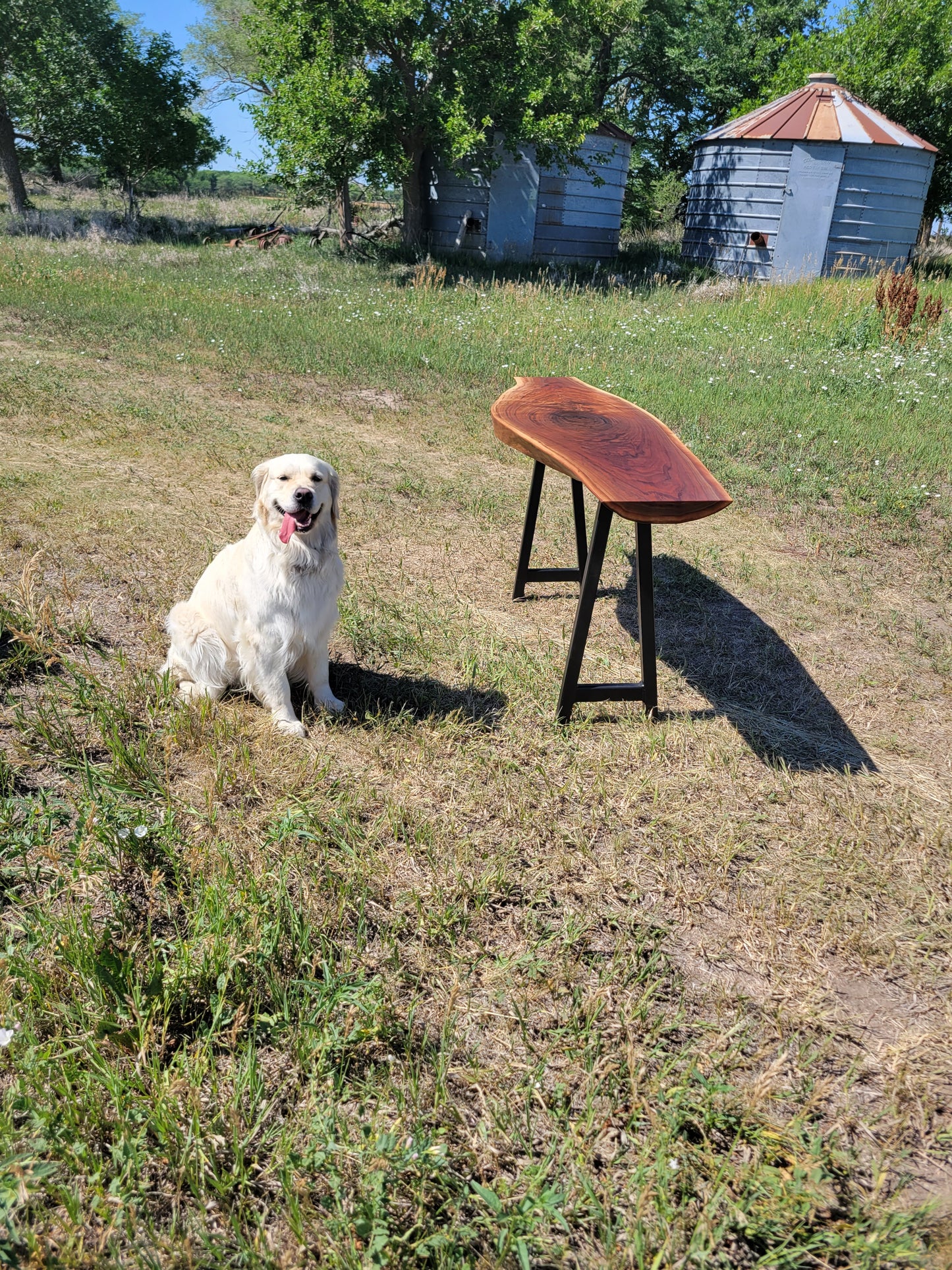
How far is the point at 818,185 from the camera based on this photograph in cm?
1798

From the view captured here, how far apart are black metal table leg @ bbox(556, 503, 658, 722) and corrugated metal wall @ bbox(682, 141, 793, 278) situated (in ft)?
59.9

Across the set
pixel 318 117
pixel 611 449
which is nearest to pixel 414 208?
pixel 318 117

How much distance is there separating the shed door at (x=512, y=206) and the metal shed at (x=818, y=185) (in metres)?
4.47

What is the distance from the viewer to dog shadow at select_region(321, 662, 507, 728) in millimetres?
3729

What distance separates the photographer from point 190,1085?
1924 mm

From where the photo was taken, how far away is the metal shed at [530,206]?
19.6 metres

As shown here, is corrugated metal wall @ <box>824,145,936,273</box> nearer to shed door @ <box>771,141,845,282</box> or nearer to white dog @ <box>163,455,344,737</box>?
shed door @ <box>771,141,845,282</box>

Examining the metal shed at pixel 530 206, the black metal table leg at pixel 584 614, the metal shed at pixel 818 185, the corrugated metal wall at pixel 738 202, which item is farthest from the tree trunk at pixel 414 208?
the black metal table leg at pixel 584 614

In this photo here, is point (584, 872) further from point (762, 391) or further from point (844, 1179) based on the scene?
point (762, 391)

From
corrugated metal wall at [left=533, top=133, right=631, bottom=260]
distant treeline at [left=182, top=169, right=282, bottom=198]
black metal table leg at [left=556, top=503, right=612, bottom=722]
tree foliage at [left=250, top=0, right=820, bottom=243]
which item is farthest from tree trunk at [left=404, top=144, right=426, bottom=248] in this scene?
distant treeline at [left=182, top=169, right=282, bottom=198]

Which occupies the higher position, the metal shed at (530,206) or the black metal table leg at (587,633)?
the metal shed at (530,206)

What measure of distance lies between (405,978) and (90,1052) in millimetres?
830

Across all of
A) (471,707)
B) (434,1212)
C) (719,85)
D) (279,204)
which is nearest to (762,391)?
(471,707)

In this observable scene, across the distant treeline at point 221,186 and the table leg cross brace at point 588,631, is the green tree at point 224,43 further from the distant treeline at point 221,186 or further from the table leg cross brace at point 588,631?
the table leg cross brace at point 588,631
